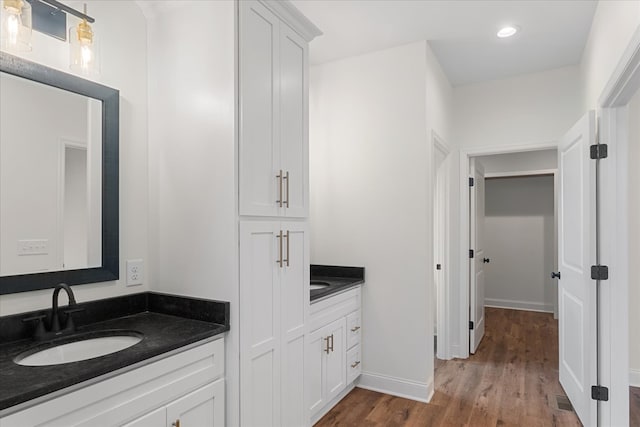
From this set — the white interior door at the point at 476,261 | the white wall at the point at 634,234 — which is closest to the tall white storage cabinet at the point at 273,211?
the white interior door at the point at 476,261

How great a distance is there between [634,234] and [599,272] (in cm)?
117

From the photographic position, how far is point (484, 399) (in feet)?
9.39

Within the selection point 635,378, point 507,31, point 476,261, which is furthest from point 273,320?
point 635,378

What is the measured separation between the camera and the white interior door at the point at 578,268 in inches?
93.0

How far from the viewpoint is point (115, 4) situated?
186cm

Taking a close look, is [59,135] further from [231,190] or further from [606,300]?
[606,300]

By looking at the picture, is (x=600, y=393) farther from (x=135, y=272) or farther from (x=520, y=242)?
(x=520, y=242)

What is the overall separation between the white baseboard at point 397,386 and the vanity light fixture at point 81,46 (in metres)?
2.76

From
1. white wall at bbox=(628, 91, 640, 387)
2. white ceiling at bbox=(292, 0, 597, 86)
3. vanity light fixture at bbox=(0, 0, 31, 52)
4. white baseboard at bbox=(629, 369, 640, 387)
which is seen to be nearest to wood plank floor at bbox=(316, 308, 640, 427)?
white baseboard at bbox=(629, 369, 640, 387)

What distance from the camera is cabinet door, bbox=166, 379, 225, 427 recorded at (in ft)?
4.75

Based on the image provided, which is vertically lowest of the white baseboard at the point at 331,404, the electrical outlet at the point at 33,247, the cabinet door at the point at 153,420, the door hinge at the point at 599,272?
the white baseboard at the point at 331,404

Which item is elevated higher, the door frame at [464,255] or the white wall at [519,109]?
the white wall at [519,109]

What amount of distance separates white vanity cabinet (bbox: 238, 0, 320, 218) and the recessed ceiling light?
143cm

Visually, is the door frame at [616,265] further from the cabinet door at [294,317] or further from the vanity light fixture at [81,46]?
the vanity light fixture at [81,46]
